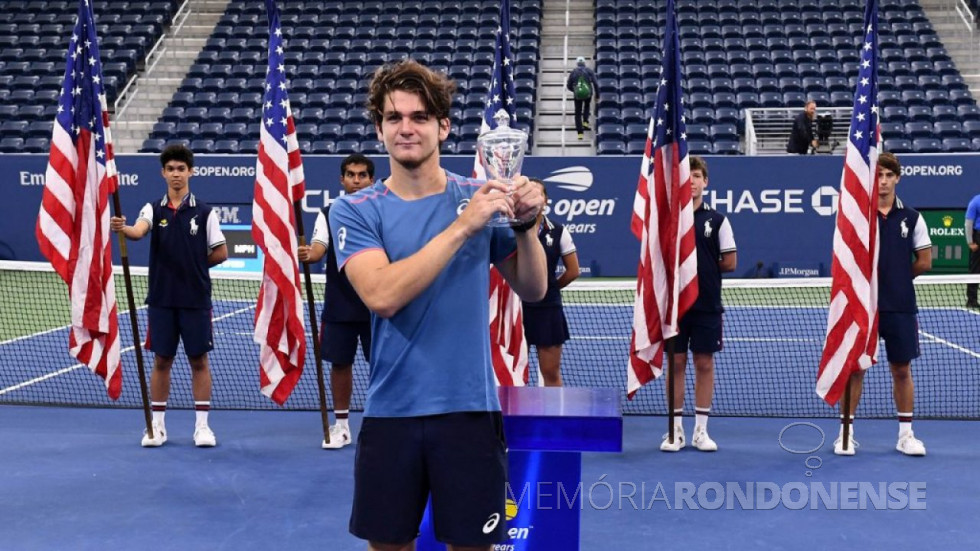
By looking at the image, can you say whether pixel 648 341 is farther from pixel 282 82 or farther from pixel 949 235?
pixel 949 235

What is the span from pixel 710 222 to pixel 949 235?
11932 mm

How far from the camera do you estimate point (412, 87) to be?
3.44 m

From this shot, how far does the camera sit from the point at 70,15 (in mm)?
27797

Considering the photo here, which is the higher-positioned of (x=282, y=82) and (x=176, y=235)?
(x=282, y=82)

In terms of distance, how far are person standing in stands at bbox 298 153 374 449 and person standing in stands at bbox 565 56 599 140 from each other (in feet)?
46.6

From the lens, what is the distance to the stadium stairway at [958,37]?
2522 centimetres

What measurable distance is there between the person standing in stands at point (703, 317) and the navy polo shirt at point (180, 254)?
384 cm

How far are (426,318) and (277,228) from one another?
17.8 ft

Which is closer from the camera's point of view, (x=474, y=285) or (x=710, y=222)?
(x=474, y=285)

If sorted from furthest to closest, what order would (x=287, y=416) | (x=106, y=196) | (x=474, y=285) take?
(x=287, y=416) < (x=106, y=196) < (x=474, y=285)

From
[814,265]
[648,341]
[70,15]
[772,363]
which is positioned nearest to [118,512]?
[648,341]

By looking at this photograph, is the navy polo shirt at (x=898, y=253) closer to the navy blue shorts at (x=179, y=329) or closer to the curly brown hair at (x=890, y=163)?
the curly brown hair at (x=890, y=163)

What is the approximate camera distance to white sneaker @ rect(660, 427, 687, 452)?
8.77m

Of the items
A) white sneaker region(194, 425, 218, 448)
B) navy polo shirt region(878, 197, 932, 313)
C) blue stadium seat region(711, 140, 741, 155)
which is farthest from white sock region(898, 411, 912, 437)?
blue stadium seat region(711, 140, 741, 155)
